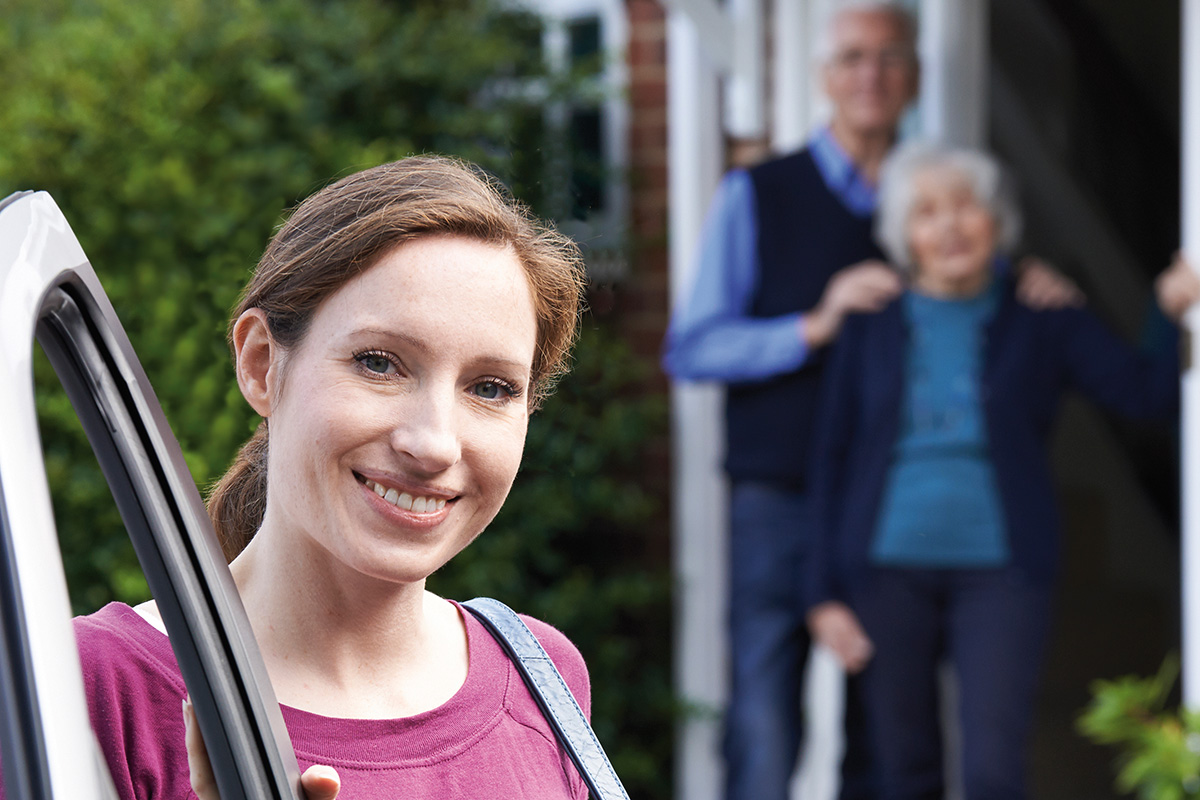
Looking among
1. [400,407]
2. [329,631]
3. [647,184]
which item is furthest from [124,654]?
[647,184]

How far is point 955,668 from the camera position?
10.3 ft

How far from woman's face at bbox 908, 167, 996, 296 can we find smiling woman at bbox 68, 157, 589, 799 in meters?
2.33

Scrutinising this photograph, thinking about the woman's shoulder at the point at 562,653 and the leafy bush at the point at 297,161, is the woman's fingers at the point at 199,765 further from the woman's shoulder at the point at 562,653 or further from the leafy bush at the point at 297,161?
the leafy bush at the point at 297,161

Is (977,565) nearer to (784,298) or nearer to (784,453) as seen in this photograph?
(784,453)

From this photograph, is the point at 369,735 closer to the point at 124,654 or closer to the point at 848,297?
the point at 124,654

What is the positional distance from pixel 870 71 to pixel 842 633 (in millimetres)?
1468

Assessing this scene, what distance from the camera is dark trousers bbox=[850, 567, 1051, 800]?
10.1 feet

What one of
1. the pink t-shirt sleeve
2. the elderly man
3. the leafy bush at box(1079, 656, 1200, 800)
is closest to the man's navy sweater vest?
the elderly man

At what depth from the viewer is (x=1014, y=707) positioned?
3100 millimetres

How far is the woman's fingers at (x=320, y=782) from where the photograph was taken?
0.80 meters

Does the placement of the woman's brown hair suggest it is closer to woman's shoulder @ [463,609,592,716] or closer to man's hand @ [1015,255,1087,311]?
woman's shoulder @ [463,609,592,716]

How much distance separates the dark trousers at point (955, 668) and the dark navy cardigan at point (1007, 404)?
92 millimetres

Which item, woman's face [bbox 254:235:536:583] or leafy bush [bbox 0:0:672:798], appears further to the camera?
leafy bush [bbox 0:0:672:798]

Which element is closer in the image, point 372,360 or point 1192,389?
point 372,360
